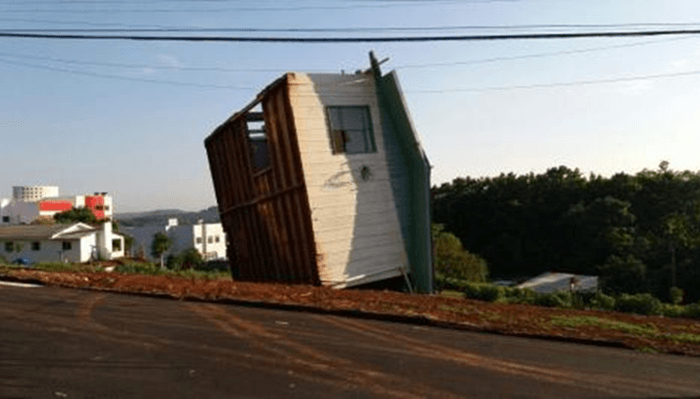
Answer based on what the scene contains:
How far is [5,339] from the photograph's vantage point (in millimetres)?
8055

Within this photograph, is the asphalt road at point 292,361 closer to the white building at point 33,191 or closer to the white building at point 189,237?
the white building at point 189,237

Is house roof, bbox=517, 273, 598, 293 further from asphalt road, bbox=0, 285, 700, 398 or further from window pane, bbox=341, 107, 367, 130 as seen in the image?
asphalt road, bbox=0, 285, 700, 398

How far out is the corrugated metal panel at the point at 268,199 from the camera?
1477 centimetres

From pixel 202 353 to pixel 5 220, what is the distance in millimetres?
111461

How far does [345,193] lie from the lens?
15.0m

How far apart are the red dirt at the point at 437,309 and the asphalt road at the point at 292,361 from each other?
48cm

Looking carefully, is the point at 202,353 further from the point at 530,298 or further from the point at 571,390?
the point at 530,298

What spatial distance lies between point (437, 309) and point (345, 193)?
4730mm

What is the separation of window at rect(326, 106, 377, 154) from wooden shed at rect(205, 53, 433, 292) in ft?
0.08

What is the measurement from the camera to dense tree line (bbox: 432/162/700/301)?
63.5m

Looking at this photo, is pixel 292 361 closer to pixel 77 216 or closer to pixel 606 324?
pixel 606 324

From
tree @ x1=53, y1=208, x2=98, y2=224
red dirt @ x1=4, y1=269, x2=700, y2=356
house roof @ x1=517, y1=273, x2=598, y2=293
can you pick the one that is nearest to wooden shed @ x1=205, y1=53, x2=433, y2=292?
red dirt @ x1=4, y1=269, x2=700, y2=356

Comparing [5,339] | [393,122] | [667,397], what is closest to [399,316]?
[667,397]

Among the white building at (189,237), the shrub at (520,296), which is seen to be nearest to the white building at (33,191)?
the white building at (189,237)
